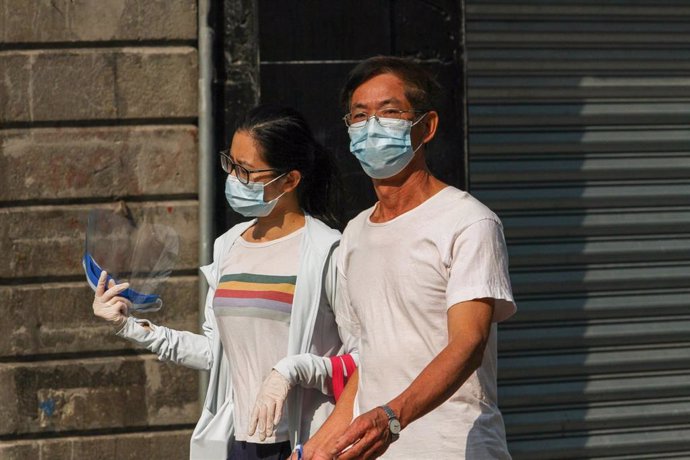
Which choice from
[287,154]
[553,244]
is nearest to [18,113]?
[287,154]

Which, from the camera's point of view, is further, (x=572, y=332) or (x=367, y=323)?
(x=572, y=332)

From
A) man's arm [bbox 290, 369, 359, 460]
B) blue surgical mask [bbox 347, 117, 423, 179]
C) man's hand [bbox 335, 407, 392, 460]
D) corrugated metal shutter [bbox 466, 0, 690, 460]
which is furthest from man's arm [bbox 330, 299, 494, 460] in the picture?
corrugated metal shutter [bbox 466, 0, 690, 460]

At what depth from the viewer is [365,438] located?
268cm

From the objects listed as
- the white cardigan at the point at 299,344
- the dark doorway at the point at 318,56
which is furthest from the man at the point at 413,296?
the dark doorway at the point at 318,56

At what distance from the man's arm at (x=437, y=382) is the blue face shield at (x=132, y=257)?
1.47 meters

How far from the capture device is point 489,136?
699 centimetres

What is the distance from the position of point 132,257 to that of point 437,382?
163 cm

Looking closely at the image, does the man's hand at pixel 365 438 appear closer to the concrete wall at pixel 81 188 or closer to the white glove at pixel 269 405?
the white glove at pixel 269 405

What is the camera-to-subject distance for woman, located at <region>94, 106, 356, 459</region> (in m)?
3.91

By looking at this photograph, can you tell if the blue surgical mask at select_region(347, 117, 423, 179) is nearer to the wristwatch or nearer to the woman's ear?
the wristwatch

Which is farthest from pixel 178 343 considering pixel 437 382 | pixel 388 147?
pixel 437 382

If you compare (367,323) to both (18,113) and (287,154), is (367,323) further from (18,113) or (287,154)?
(18,113)

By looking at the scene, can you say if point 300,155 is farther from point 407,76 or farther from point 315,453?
point 315,453

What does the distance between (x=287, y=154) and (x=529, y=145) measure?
311cm
